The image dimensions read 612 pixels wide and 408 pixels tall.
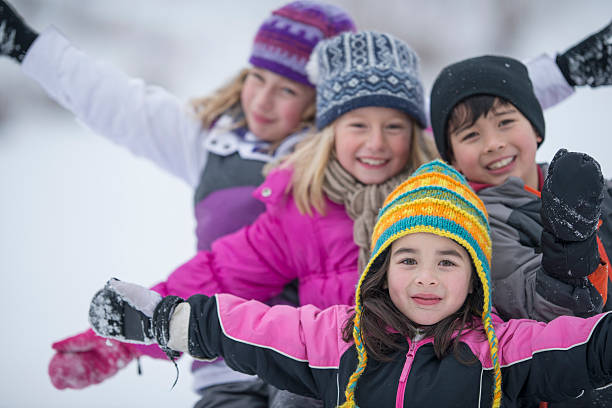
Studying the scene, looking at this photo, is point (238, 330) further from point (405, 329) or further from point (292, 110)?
point (292, 110)

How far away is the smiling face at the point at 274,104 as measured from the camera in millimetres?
2021

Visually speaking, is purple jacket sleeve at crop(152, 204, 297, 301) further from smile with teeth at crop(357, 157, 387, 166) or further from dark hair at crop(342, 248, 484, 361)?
dark hair at crop(342, 248, 484, 361)

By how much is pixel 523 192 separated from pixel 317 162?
21.1 inches

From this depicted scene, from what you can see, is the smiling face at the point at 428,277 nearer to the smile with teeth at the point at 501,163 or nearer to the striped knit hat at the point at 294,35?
the smile with teeth at the point at 501,163

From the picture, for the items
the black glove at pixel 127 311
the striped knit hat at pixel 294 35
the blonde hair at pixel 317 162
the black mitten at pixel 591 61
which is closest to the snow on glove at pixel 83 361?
the black glove at pixel 127 311

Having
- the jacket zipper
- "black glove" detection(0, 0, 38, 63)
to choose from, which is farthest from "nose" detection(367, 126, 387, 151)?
"black glove" detection(0, 0, 38, 63)

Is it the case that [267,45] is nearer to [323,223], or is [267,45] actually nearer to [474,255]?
[323,223]

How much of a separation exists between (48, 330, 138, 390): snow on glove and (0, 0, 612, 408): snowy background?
0.80 metres

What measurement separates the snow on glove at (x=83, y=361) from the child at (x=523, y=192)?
934 millimetres

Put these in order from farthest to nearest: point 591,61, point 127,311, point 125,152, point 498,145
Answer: point 125,152 → point 591,61 → point 498,145 → point 127,311

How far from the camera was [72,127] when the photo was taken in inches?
159

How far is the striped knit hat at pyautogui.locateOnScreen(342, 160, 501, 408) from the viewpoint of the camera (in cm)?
124

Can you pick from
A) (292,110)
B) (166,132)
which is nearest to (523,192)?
(292,110)

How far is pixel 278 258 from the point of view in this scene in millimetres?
1739
